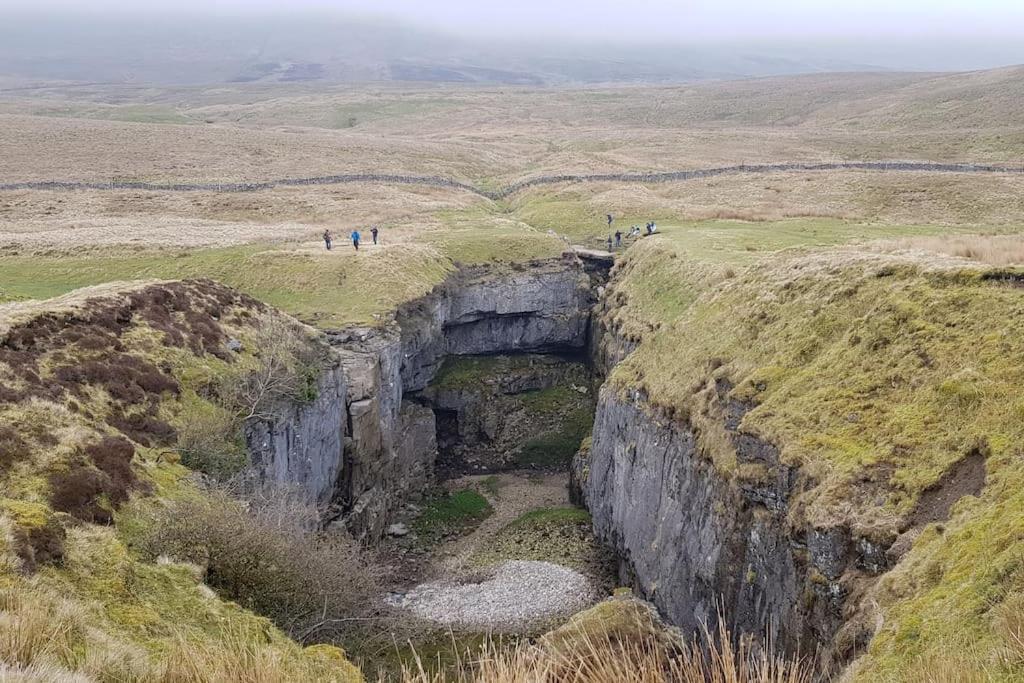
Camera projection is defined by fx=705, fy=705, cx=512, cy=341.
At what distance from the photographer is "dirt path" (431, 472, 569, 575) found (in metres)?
42.5

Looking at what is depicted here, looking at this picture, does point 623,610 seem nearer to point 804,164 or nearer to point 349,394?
point 349,394

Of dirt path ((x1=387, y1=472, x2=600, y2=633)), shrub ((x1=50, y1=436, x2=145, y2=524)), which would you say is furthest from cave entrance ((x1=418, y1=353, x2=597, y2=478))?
shrub ((x1=50, y1=436, x2=145, y2=524))

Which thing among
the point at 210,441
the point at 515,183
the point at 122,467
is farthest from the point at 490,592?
the point at 515,183

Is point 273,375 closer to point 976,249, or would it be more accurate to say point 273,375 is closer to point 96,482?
point 96,482

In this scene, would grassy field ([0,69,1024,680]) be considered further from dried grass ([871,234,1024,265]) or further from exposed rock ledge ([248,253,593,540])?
exposed rock ledge ([248,253,593,540])

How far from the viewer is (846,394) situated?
2409cm

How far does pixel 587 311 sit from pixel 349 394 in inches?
1089

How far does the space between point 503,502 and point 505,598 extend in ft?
55.5

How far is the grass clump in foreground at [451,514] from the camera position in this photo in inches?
1857

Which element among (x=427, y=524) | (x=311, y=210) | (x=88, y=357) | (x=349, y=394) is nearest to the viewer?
(x=88, y=357)

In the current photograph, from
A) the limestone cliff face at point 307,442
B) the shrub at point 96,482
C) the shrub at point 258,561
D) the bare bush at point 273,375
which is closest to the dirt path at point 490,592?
the limestone cliff face at point 307,442

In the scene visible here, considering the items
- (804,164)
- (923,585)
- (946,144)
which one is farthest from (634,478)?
(946,144)

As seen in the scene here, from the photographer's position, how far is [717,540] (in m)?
26.1

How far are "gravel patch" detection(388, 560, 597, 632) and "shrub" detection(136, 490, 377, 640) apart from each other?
370 inches
